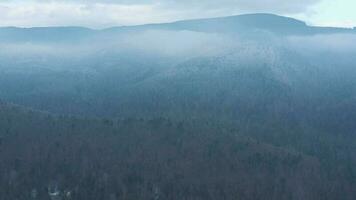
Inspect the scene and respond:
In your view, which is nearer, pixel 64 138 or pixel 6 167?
pixel 6 167

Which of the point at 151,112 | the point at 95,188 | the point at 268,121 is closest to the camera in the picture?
the point at 95,188

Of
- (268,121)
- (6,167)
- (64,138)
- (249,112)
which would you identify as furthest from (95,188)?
(249,112)

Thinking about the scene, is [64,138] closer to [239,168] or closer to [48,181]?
[48,181]

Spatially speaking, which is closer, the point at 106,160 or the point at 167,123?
the point at 106,160

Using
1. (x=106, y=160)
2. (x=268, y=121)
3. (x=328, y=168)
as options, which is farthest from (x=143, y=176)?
(x=268, y=121)

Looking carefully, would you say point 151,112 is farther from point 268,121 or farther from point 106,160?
point 106,160

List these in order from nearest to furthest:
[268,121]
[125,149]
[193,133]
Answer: [125,149]
[193,133]
[268,121]
